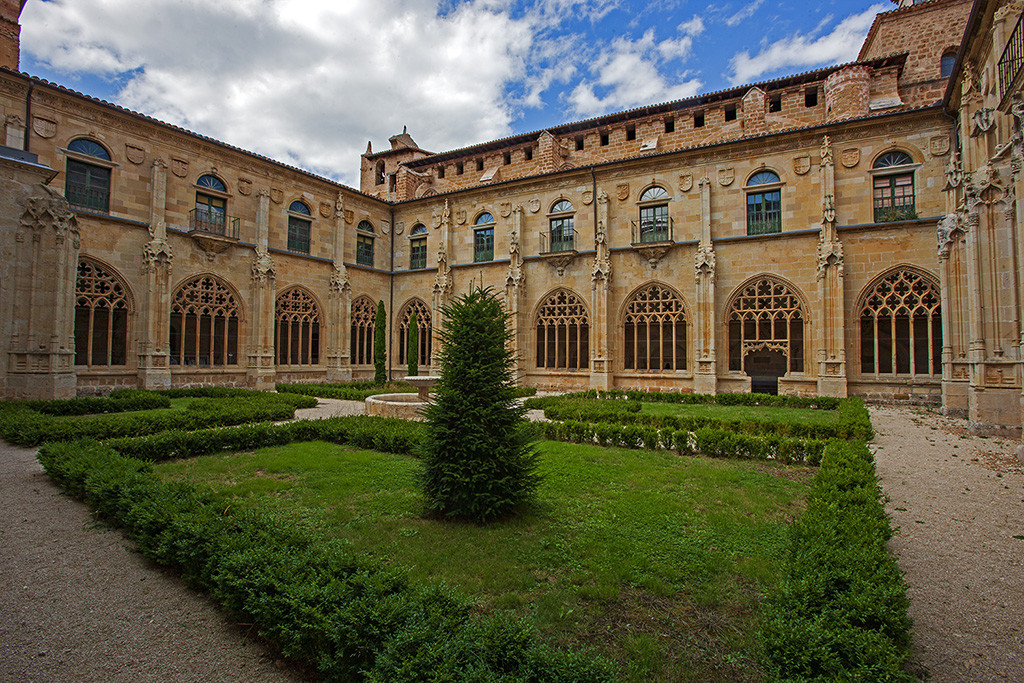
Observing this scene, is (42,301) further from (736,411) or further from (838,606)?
(736,411)

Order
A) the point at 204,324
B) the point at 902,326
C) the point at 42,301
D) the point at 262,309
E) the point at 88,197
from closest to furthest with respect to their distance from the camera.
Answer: the point at 42,301 < the point at 88,197 < the point at 902,326 < the point at 204,324 < the point at 262,309

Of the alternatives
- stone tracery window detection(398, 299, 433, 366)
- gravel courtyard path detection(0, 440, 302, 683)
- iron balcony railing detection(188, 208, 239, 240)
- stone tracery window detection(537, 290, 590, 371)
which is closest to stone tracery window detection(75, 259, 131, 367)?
iron balcony railing detection(188, 208, 239, 240)

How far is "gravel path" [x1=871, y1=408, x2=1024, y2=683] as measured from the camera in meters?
3.66

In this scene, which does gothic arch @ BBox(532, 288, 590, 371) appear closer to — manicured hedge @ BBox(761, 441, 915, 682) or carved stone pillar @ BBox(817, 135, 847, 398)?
carved stone pillar @ BBox(817, 135, 847, 398)

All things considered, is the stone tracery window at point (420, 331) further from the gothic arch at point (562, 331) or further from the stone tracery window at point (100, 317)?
the stone tracery window at point (100, 317)

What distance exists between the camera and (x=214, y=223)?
2197 centimetres

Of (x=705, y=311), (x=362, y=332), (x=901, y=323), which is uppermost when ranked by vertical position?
(x=705, y=311)

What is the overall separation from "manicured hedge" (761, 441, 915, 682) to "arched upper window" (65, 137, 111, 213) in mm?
24292

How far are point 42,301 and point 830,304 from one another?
1091 inches

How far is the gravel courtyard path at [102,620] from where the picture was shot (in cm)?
336

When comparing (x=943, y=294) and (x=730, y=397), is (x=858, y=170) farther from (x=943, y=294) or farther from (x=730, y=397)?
(x=730, y=397)

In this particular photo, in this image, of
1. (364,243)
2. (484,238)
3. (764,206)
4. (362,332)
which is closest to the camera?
(764,206)

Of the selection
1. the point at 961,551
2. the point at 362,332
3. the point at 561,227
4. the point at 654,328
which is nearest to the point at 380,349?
the point at 362,332

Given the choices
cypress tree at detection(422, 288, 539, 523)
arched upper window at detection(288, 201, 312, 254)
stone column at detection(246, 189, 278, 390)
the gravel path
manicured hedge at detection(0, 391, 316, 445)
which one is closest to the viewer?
the gravel path
